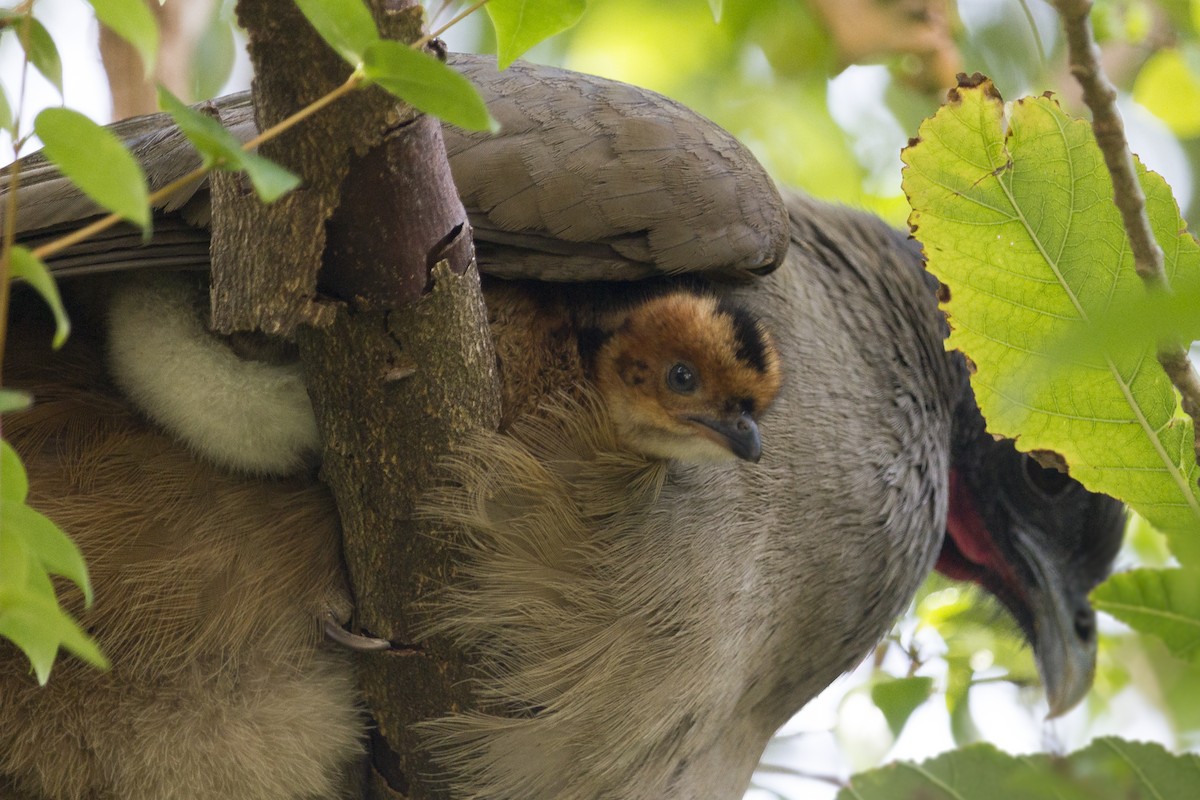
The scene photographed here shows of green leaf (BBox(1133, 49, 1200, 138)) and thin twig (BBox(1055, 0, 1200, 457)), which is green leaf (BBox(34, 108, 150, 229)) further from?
green leaf (BBox(1133, 49, 1200, 138))

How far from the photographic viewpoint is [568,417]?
207 centimetres

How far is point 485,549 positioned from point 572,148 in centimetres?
75

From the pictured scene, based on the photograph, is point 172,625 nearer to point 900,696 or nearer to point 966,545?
point 900,696

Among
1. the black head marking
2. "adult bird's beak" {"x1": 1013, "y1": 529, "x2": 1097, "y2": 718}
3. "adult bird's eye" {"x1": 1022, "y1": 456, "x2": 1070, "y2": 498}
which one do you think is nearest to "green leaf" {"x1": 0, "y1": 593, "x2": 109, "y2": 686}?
the black head marking

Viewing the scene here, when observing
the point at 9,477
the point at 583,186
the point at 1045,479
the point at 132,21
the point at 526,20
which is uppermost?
the point at 132,21

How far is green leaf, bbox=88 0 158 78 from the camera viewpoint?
1.14 meters

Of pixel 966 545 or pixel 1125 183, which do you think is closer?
pixel 1125 183

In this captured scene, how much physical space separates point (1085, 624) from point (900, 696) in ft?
3.44

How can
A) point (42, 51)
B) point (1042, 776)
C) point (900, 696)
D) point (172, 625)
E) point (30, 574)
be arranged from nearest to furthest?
point (30, 574)
point (1042, 776)
point (42, 51)
point (172, 625)
point (900, 696)

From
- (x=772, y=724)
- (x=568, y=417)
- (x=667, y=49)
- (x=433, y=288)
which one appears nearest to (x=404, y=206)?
(x=433, y=288)

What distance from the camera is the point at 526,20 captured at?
4.85ft

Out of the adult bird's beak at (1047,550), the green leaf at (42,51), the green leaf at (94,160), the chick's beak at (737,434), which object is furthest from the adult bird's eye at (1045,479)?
the green leaf at (94,160)

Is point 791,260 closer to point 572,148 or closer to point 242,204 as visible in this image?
point 572,148

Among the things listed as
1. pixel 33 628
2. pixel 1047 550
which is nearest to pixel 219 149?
pixel 33 628
